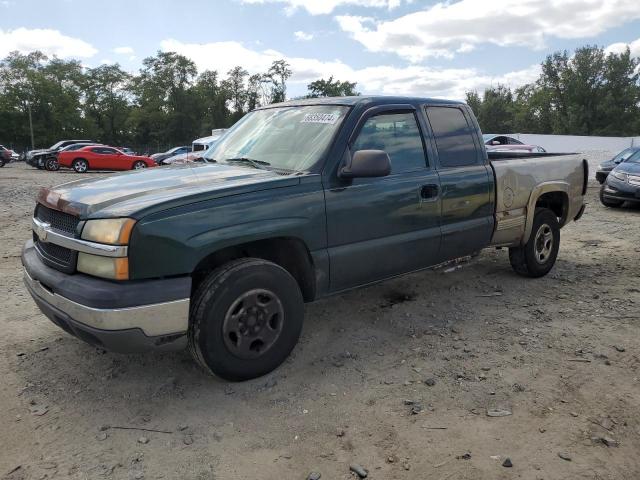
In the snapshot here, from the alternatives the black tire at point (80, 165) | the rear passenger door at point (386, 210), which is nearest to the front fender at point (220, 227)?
the rear passenger door at point (386, 210)

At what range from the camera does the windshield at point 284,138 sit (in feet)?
12.2

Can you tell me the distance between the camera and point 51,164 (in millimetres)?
26828

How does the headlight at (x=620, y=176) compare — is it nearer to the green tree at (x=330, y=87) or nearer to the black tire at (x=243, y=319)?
the black tire at (x=243, y=319)

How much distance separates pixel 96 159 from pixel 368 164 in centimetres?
2550

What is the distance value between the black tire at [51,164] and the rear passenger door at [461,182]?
87.4 ft

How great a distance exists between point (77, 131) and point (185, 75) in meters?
17.7

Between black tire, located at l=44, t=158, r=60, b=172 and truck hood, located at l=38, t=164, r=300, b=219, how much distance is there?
26.3 m

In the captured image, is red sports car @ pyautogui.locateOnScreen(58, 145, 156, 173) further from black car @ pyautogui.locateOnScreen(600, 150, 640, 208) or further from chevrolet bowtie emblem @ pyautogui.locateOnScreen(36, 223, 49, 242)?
chevrolet bowtie emblem @ pyautogui.locateOnScreen(36, 223, 49, 242)

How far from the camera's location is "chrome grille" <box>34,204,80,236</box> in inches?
120

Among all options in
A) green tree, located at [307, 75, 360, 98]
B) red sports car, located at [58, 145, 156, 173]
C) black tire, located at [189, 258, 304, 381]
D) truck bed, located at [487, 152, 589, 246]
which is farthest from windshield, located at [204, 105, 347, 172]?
green tree, located at [307, 75, 360, 98]

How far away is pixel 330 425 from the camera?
2.91 metres

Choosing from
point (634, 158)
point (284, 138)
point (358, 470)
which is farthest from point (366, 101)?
point (634, 158)

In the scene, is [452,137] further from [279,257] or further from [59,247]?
[59,247]

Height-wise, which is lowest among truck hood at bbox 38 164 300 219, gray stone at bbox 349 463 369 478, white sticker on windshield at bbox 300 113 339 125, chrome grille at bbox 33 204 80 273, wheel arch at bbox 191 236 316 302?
gray stone at bbox 349 463 369 478
